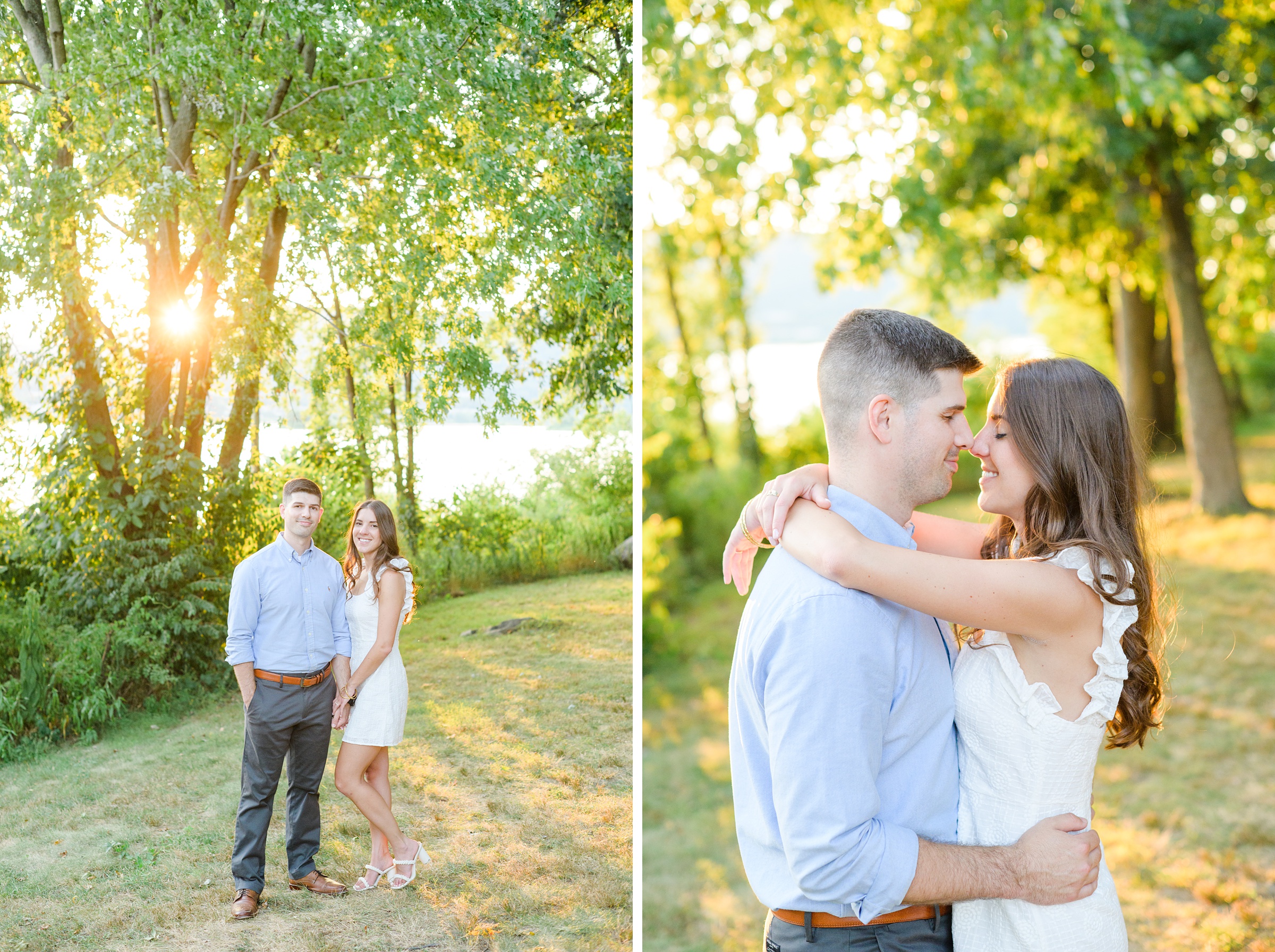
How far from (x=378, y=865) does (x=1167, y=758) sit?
3276 millimetres

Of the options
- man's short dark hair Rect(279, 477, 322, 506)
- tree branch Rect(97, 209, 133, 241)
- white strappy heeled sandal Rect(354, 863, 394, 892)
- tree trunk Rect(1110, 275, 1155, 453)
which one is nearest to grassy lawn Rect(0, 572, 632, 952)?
white strappy heeled sandal Rect(354, 863, 394, 892)

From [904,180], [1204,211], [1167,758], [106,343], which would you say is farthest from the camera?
[1204,211]

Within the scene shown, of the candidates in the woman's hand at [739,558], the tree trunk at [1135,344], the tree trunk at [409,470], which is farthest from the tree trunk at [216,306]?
the tree trunk at [1135,344]

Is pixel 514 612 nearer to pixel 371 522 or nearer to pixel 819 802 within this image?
pixel 371 522

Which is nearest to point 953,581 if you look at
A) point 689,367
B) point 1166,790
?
point 1166,790

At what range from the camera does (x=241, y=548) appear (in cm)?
251

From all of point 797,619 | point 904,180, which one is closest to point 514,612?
point 797,619

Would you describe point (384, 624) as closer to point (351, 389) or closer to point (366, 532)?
point (366, 532)

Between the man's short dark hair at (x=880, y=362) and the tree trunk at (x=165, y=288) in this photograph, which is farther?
the tree trunk at (x=165, y=288)

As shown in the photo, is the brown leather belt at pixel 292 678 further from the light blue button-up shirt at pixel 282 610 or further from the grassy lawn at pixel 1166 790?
the grassy lawn at pixel 1166 790

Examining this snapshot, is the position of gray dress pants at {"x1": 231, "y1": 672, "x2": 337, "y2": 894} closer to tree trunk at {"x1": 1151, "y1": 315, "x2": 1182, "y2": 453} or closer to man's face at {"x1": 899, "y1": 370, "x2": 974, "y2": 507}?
man's face at {"x1": 899, "y1": 370, "x2": 974, "y2": 507}

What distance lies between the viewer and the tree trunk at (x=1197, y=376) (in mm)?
6895

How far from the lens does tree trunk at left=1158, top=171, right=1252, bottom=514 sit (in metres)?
6.89

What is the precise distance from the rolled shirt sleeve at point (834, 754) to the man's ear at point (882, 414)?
10.3 inches
